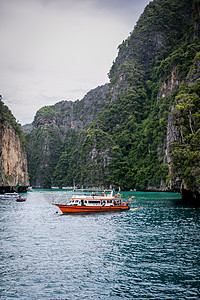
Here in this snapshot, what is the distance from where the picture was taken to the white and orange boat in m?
55.2

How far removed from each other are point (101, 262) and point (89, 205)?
3324 centimetres

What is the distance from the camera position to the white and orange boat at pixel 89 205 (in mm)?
55219

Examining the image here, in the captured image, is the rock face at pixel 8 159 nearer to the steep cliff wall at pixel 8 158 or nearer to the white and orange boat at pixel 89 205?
the steep cliff wall at pixel 8 158

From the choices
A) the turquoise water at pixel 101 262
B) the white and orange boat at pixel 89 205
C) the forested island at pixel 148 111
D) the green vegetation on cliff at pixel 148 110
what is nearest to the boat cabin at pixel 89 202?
the white and orange boat at pixel 89 205

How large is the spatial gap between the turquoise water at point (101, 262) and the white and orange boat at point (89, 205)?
50.9 ft

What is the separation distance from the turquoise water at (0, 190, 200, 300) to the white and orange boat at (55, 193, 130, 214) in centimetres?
1552

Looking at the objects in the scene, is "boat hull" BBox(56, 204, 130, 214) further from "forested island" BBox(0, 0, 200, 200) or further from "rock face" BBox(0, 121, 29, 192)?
"forested island" BBox(0, 0, 200, 200)

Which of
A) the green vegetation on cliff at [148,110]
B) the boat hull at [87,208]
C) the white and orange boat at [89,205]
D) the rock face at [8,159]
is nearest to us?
the boat hull at [87,208]

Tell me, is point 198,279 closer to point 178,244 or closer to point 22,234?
point 178,244

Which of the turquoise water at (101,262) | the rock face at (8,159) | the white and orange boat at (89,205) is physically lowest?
the turquoise water at (101,262)

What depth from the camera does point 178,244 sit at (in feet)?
94.5

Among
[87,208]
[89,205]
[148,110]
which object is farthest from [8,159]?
[148,110]

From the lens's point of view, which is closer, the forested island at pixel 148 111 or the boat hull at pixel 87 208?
the boat hull at pixel 87 208

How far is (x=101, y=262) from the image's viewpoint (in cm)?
2370
